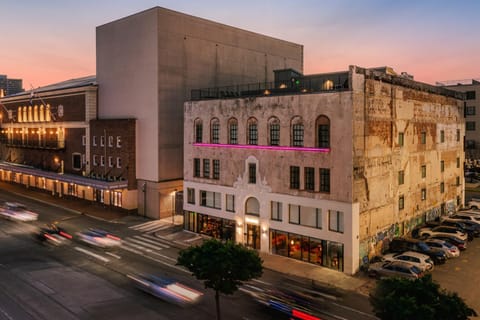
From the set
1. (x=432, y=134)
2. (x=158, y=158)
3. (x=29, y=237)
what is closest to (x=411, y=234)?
(x=432, y=134)

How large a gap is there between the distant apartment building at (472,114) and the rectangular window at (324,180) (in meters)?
71.6

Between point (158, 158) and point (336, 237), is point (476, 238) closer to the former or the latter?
point (336, 237)

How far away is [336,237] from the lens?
3497cm

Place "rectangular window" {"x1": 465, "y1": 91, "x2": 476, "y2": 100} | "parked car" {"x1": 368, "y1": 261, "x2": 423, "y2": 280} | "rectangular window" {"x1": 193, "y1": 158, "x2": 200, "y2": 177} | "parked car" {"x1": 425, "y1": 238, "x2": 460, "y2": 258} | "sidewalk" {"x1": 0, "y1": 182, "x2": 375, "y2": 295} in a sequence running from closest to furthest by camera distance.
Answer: "parked car" {"x1": 368, "y1": 261, "x2": 423, "y2": 280} < "sidewalk" {"x1": 0, "y1": 182, "x2": 375, "y2": 295} < "parked car" {"x1": 425, "y1": 238, "x2": 460, "y2": 258} < "rectangular window" {"x1": 193, "y1": 158, "x2": 200, "y2": 177} < "rectangular window" {"x1": 465, "y1": 91, "x2": 476, "y2": 100}

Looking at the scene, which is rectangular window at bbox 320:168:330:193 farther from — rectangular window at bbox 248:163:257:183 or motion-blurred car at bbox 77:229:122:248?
motion-blurred car at bbox 77:229:122:248

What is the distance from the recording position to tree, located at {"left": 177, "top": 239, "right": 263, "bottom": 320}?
22562 millimetres

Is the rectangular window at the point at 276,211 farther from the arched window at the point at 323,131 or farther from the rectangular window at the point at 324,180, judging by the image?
the arched window at the point at 323,131

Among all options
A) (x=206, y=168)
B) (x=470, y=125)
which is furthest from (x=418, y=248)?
(x=470, y=125)

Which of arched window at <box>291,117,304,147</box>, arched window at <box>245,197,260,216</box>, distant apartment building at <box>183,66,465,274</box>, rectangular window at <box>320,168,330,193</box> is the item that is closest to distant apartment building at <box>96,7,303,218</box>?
distant apartment building at <box>183,66,465,274</box>

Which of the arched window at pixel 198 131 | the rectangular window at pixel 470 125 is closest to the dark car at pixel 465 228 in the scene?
the arched window at pixel 198 131

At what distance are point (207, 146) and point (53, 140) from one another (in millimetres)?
38490

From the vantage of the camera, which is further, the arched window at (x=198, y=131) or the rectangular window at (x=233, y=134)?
the arched window at (x=198, y=131)

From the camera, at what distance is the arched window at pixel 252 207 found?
4112 cm

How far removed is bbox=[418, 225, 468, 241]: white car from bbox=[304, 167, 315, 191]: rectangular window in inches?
610
